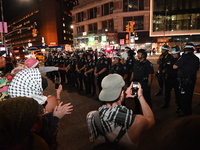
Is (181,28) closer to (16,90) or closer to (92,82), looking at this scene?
(92,82)

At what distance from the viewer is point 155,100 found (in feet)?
20.9

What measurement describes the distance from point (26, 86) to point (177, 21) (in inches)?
1889

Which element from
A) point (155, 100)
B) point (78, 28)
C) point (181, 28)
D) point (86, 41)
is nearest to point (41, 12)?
point (78, 28)

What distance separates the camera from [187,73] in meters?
4.33

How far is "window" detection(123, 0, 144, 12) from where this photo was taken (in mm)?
39344

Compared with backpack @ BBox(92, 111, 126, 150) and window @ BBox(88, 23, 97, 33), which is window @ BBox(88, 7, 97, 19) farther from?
backpack @ BBox(92, 111, 126, 150)

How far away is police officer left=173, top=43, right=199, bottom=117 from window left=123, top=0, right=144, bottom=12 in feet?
128

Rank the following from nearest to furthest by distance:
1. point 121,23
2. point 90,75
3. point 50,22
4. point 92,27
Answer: point 90,75
point 121,23
point 92,27
point 50,22

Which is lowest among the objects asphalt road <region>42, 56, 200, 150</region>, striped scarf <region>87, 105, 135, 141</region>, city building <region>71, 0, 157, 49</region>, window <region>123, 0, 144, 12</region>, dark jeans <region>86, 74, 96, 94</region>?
asphalt road <region>42, 56, 200, 150</region>

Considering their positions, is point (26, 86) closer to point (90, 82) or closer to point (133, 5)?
point (90, 82)

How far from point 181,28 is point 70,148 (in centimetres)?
4716

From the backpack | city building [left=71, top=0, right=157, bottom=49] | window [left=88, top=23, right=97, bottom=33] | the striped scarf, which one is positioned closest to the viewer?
the backpack

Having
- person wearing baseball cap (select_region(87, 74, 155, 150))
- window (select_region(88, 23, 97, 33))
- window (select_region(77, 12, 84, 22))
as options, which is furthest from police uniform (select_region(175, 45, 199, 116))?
window (select_region(77, 12, 84, 22))

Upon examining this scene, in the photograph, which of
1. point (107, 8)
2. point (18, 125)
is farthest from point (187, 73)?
point (107, 8)
